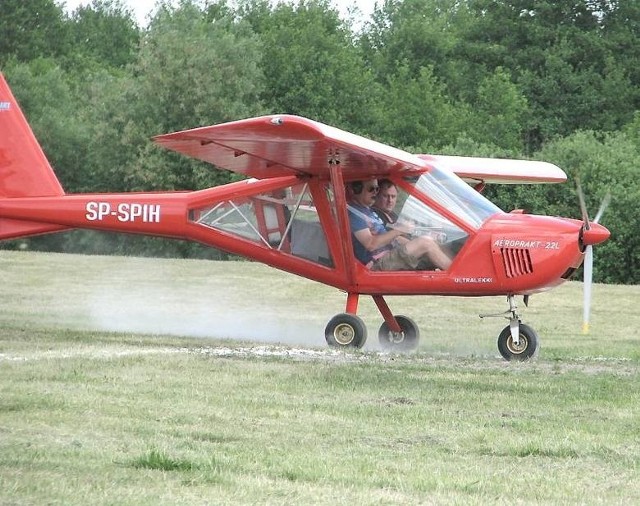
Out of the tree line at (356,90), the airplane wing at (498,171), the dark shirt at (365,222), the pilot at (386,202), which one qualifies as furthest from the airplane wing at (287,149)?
the tree line at (356,90)

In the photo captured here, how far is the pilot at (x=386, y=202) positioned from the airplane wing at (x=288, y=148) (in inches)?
6.6

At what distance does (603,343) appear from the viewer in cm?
1941

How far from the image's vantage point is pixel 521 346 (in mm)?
15039

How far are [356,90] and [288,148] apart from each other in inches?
2066

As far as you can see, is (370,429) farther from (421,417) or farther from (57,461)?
(57,461)

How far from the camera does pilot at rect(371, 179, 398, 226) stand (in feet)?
50.3

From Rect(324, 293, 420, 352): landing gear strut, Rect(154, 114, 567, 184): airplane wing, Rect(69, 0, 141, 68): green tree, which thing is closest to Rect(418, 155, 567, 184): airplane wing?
Rect(154, 114, 567, 184): airplane wing

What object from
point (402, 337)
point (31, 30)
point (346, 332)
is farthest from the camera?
point (31, 30)

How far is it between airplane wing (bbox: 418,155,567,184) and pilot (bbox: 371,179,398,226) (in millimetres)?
2489

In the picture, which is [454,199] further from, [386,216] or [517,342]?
[517,342]

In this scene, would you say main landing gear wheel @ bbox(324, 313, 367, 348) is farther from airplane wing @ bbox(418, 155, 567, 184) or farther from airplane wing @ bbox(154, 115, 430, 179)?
airplane wing @ bbox(418, 155, 567, 184)

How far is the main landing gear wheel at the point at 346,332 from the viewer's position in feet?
50.8

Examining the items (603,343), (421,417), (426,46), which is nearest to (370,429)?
(421,417)

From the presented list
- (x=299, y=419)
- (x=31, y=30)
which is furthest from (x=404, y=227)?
(x=31, y=30)
